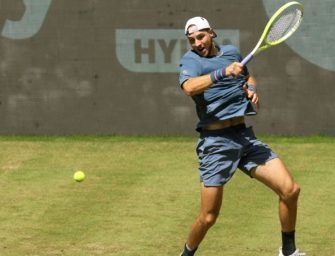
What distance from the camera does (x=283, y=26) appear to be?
32.0 ft

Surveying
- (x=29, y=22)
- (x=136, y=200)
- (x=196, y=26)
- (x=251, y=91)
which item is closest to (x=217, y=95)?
(x=251, y=91)

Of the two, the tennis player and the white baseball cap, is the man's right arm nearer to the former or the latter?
the tennis player

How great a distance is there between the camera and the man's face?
9156 millimetres

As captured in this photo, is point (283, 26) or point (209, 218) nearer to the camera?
point (209, 218)

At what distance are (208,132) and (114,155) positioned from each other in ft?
19.5

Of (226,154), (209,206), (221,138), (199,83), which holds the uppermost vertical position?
(199,83)

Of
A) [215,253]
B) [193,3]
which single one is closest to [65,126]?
[193,3]

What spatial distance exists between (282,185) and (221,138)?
699 mm

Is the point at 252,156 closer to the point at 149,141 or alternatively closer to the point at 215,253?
the point at 215,253

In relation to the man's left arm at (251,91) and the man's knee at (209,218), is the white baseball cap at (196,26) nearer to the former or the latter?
the man's left arm at (251,91)

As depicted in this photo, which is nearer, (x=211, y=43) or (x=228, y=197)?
(x=211, y=43)

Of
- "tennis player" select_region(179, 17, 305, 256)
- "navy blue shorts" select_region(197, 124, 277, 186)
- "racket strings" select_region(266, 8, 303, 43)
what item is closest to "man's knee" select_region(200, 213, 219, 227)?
"tennis player" select_region(179, 17, 305, 256)

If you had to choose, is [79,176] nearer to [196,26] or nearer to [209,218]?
[209,218]

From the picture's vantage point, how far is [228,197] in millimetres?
12523
